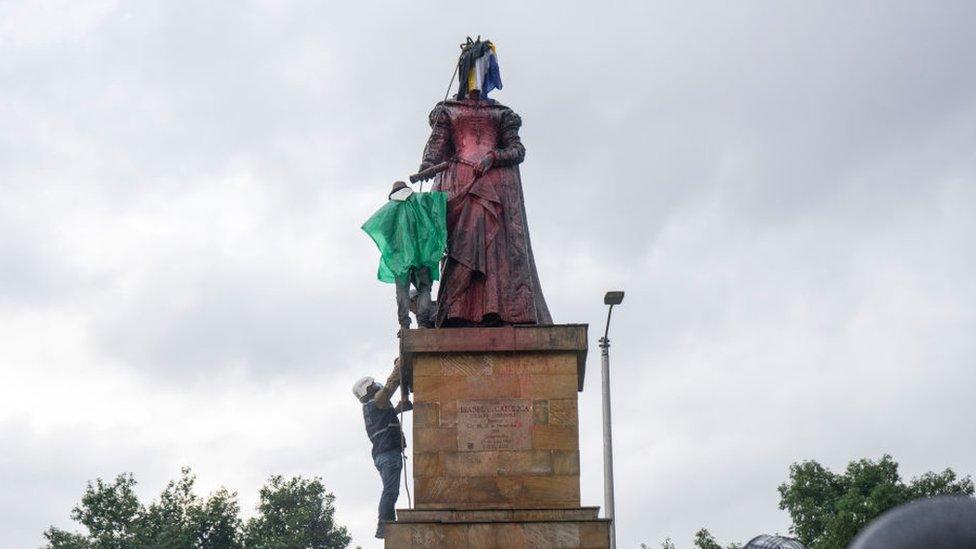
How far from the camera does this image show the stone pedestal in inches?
549

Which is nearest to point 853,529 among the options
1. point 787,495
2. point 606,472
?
point 787,495

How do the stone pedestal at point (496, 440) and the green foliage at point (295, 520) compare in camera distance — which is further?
the green foliage at point (295, 520)

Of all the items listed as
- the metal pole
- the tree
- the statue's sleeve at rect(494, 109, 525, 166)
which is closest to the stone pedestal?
the statue's sleeve at rect(494, 109, 525, 166)

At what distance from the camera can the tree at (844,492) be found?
38562 millimetres

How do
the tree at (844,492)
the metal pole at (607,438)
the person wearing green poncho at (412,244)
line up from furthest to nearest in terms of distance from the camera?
the tree at (844,492)
the metal pole at (607,438)
the person wearing green poncho at (412,244)

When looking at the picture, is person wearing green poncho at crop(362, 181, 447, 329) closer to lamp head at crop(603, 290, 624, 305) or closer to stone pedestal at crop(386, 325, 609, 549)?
stone pedestal at crop(386, 325, 609, 549)

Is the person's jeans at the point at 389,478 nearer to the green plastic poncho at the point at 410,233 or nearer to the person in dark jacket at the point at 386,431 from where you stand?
the person in dark jacket at the point at 386,431

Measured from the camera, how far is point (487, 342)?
49.5 ft

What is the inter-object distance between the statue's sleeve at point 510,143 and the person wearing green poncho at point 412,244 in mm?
891

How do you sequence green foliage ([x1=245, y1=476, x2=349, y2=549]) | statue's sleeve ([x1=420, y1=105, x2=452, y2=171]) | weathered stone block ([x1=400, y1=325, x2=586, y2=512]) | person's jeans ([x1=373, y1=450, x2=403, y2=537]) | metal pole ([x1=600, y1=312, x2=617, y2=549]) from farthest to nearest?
green foliage ([x1=245, y1=476, x2=349, y2=549]) < metal pole ([x1=600, y1=312, x2=617, y2=549]) < statue's sleeve ([x1=420, y1=105, x2=452, y2=171]) < person's jeans ([x1=373, y1=450, x2=403, y2=537]) < weathered stone block ([x1=400, y1=325, x2=586, y2=512])

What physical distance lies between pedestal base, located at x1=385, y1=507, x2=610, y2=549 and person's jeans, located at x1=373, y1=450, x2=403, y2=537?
1.74 meters

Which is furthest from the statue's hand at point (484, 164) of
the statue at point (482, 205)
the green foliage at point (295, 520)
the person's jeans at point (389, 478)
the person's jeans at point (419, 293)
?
the green foliage at point (295, 520)

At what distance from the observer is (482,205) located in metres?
16.4

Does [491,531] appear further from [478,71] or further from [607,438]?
[607,438]
